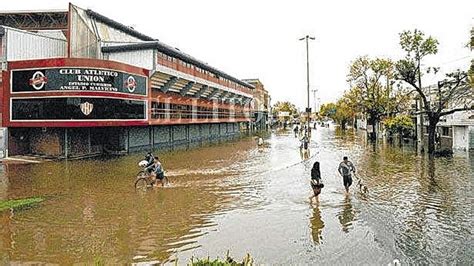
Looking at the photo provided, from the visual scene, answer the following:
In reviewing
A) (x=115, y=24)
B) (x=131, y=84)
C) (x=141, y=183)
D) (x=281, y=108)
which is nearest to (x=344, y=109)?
(x=115, y=24)

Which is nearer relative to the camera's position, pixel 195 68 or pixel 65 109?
pixel 65 109

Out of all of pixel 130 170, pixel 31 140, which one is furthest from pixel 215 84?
pixel 130 170

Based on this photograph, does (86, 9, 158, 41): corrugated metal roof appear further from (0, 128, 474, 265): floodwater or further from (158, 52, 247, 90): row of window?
(0, 128, 474, 265): floodwater

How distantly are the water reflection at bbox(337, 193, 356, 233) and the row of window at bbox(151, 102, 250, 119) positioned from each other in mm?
28329

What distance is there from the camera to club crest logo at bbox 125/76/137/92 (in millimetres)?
36312

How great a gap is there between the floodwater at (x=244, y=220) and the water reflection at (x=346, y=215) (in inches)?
1.2

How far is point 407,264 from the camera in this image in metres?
8.97

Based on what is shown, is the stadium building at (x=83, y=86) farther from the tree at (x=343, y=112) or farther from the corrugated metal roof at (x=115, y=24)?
the tree at (x=343, y=112)

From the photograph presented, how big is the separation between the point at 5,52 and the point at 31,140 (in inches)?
271

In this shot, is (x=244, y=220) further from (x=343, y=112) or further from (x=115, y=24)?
(x=343, y=112)

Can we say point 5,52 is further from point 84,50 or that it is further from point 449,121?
point 449,121

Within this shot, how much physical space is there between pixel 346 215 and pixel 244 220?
3.04 m

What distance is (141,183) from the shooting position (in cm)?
2011

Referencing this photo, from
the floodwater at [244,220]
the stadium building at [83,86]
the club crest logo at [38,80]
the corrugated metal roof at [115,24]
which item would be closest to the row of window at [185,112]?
the stadium building at [83,86]
